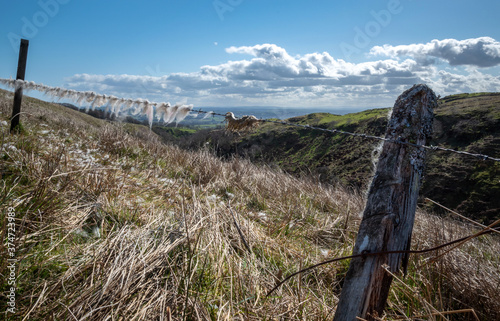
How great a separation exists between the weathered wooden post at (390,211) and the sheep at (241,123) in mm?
1854

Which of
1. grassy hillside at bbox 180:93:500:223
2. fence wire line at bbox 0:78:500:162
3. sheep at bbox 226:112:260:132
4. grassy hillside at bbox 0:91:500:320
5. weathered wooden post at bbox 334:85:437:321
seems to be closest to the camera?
weathered wooden post at bbox 334:85:437:321

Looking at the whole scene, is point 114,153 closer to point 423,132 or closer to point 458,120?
point 423,132

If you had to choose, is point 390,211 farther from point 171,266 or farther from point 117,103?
point 117,103

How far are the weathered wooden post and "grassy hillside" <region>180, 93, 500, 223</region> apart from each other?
3.97m

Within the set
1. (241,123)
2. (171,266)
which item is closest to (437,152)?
(241,123)

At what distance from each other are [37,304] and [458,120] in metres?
18.3

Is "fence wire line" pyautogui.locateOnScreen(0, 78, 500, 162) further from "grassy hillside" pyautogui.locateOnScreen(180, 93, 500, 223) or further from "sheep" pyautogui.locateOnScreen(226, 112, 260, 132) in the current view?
"grassy hillside" pyautogui.locateOnScreen(180, 93, 500, 223)

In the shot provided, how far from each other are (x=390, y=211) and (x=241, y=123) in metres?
2.12

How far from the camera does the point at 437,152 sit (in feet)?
46.9

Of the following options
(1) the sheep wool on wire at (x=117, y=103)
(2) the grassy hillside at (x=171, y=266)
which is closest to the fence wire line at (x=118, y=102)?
(1) the sheep wool on wire at (x=117, y=103)

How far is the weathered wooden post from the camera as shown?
4.55ft

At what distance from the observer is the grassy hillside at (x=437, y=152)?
428 inches

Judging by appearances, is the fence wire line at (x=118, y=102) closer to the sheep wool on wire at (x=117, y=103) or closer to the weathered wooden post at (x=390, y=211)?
the sheep wool on wire at (x=117, y=103)

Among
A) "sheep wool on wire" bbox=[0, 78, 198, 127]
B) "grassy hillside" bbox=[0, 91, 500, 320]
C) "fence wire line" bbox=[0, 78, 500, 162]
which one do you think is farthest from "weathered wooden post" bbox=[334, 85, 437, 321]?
"sheep wool on wire" bbox=[0, 78, 198, 127]
